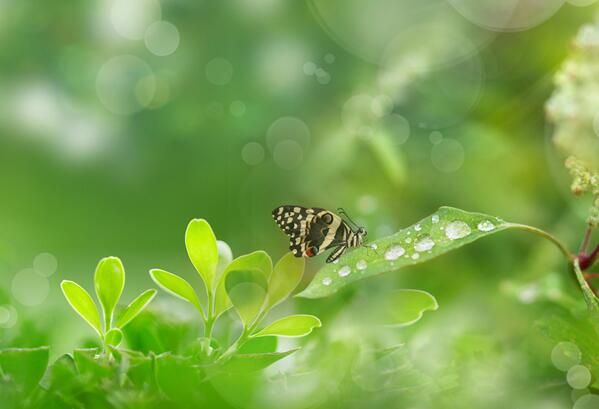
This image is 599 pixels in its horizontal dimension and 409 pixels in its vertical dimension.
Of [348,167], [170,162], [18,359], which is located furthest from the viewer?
[170,162]

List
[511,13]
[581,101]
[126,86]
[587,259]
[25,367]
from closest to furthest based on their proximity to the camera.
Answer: [25,367] < [587,259] < [581,101] < [511,13] < [126,86]

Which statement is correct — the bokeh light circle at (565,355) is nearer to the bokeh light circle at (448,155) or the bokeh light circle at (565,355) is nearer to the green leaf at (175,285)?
the green leaf at (175,285)

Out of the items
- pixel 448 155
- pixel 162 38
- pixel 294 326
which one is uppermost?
pixel 162 38

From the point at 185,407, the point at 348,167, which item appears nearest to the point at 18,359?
the point at 185,407

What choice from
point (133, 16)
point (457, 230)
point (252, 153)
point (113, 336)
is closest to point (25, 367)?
point (113, 336)

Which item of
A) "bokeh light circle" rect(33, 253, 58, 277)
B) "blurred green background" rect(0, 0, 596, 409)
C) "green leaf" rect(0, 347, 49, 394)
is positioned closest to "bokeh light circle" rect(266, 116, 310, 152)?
"blurred green background" rect(0, 0, 596, 409)

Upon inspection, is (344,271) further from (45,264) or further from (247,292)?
(45,264)

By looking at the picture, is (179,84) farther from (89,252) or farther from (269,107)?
(89,252)
